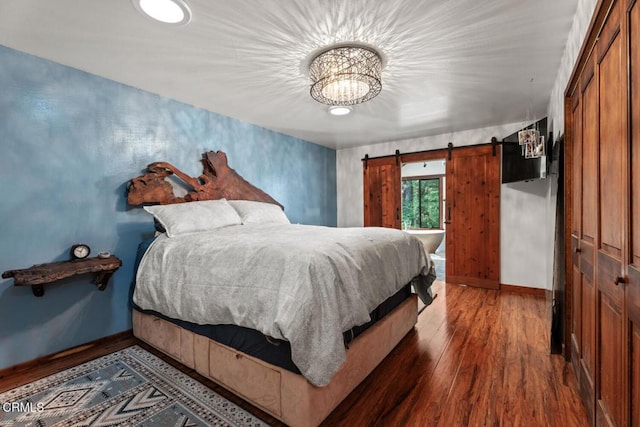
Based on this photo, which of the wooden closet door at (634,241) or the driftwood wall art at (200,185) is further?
the driftwood wall art at (200,185)

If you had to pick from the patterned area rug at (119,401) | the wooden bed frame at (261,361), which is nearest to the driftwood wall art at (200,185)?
the wooden bed frame at (261,361)

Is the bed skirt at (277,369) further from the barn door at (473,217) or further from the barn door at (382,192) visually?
the barn door at (382,192)

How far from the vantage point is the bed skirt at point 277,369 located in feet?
4.67

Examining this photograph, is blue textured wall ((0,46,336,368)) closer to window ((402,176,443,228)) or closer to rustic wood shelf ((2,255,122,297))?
rustic wood shelf ((2,255,122,297))

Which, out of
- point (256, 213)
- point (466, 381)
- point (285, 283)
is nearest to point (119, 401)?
point (285, 283)

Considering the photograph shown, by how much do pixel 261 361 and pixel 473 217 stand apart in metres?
3.76

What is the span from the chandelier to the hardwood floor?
6.91 ft

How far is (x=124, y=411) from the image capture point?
62.8 inches

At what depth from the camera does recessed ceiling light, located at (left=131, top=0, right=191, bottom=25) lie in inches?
60.9

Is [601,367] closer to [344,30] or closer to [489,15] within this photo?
[489,15]

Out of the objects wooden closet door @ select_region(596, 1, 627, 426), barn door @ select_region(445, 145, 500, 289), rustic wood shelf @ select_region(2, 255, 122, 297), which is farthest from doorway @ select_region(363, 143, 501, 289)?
rustic wood shelf @ select_region(2, 255, 122, 297)

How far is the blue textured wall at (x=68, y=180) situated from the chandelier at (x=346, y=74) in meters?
1.72

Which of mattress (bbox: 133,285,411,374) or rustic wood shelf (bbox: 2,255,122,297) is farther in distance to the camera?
rustic wood shelf (bbox: 2,255,122,297)

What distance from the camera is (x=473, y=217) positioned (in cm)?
415
